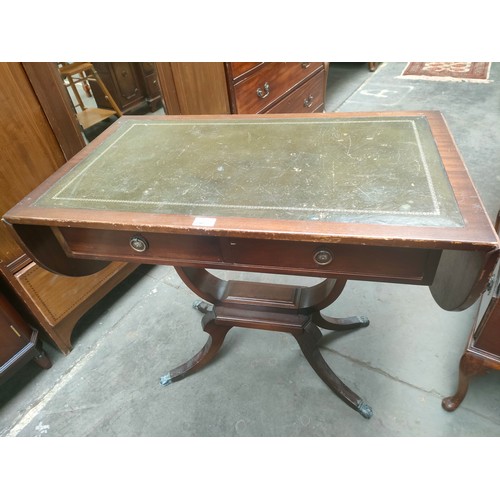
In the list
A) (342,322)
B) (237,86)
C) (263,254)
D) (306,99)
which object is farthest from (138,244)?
(306,99)

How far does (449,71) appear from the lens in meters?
4.33

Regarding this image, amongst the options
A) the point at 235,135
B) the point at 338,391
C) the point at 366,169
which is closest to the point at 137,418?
the point at 338,391

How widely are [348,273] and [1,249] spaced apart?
4.29 feet

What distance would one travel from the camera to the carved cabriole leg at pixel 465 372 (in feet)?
3.96

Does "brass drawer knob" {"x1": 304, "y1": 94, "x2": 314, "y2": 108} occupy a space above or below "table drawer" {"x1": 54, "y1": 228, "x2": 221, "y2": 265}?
below

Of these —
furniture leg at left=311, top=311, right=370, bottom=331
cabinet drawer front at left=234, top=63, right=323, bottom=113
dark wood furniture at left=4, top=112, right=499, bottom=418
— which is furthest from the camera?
cabinet drawer front at left=234, top=63, right=323, bottom=113

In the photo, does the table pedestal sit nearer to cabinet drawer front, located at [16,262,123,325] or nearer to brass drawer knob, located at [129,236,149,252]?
brass drawer knob, located at [129,236,149,252]

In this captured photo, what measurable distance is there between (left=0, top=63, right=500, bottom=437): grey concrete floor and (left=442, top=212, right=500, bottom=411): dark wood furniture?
23 centimetres

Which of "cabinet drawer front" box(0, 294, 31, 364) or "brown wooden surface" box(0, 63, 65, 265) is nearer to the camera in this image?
"brown wooden surface" box(0, 63, 65, 265)

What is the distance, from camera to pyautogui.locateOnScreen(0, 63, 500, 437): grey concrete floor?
139 centimetres

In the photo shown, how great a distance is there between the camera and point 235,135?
1.22 metres

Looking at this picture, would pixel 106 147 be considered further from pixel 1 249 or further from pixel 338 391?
pixel 338 391

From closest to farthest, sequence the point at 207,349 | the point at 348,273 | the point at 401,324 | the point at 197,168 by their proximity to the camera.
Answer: the point at 348,273
the point at 197,168
the point at 207,349
the point at 401,324

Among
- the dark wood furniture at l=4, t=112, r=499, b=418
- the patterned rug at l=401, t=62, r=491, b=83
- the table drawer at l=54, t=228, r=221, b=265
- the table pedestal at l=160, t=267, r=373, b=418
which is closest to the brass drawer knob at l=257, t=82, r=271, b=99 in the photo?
the dark wood furniture at l=4, t=112, r=499, b=418
